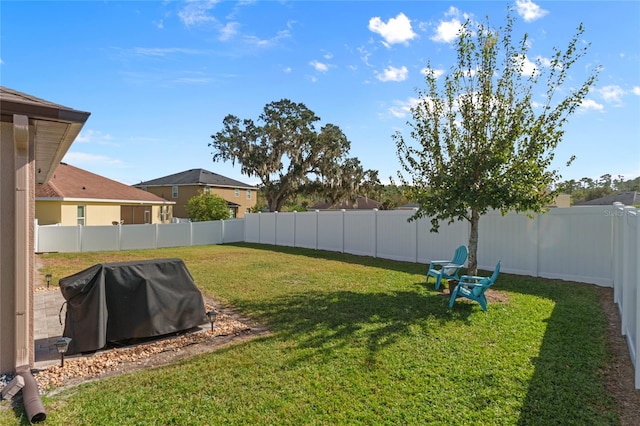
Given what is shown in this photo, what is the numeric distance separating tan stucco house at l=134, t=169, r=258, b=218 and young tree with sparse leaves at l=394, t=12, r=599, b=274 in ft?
87.4

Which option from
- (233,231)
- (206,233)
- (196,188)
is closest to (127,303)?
(206,233)

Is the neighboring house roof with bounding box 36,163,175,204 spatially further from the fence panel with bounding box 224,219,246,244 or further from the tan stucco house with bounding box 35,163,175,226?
the fence panel with bounding box 224,219,246,244

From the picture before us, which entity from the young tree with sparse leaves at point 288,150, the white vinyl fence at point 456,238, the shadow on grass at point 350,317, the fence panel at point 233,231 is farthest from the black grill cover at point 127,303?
the young tree with sparse leaves at point 288,150

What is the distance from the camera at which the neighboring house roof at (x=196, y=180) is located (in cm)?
3365

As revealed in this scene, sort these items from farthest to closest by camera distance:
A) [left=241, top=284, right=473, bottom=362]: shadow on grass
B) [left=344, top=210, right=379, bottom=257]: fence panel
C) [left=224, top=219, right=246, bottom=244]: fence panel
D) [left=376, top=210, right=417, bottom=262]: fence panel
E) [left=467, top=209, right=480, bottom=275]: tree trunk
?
1. [left=224, top=219, right=246, bottom=244]: fence panel
2. [left=344, top=210, right=379, bottom=257]: fence panel
3. [left=376, top=210, right=417, bottom=262]: fence panel
4. [left=467, top=209, right=480, bottom=275]: tree trunk
5. [left=241, top=284, right=473, bottom=362]: shadow on grass

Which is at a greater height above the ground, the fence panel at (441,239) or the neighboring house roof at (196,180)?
the neighboring house roof at (196,180)

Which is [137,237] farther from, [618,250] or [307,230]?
[618,250]

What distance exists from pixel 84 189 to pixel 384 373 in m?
23.7

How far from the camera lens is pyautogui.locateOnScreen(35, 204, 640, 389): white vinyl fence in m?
5.66

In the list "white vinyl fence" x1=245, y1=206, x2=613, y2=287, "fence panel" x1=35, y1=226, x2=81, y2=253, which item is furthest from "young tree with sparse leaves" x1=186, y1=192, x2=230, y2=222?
"white vinyl fence" x1=245, y1=206, x2=613, y2=287

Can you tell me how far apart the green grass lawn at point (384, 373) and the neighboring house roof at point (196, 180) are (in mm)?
28543

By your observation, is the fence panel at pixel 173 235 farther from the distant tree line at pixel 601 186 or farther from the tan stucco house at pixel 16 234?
the distant tree line at pixel 601 186

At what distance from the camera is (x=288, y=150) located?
28797 mm

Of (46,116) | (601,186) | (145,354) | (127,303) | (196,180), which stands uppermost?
(601,186)
